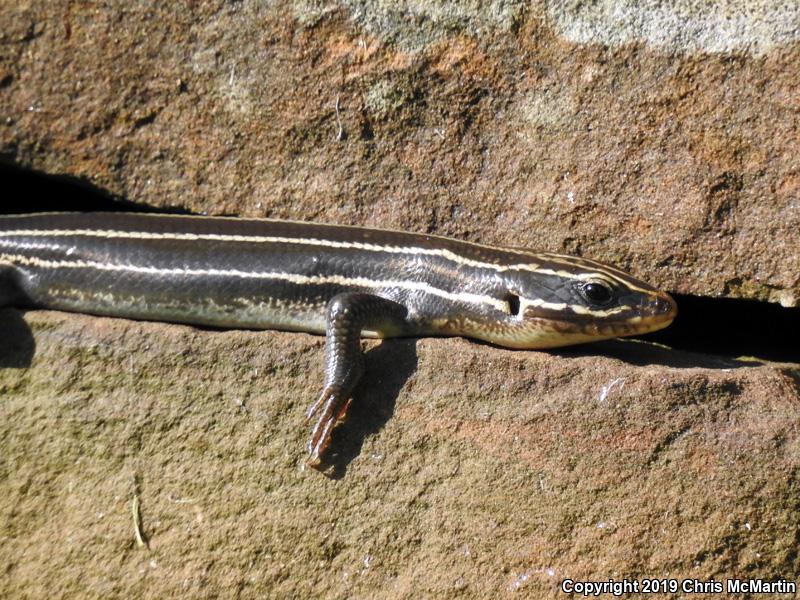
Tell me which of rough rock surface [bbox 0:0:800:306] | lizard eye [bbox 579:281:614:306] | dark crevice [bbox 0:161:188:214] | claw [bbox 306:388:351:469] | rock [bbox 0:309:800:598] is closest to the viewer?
rock [bbox 0:309:800:598]

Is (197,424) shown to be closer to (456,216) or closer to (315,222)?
(315,222)

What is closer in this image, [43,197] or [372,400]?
[372,400]

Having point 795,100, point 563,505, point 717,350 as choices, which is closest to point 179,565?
point 563,505

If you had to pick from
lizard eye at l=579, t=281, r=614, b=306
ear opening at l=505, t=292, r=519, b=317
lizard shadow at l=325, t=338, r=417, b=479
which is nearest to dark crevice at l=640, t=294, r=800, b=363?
lizard eye at l=579, t=281, r=614, b=306

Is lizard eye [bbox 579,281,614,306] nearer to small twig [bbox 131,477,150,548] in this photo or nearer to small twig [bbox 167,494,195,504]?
small twig [bbox 167,494,195,504]

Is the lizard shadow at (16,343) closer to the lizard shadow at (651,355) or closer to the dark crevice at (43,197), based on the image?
the dark crevice at (43,197)

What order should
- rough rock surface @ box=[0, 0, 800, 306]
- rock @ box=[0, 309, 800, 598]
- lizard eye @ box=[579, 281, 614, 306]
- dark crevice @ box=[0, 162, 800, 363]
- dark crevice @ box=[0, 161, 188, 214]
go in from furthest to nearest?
dark crevice @ box=[0, 161, 188, 214] < dark crevice @ box=[0, 162, 800, 363] < rough rock surface @ box=[0, 0, 800, 306] < lizard eye @ box=[579, 281, 614, 306] < rock @ box=[0, 309, 800, 598]

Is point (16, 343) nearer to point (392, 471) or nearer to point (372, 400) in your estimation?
point (372, 400)

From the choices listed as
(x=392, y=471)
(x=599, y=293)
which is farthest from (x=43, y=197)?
(x=599, y=293)
